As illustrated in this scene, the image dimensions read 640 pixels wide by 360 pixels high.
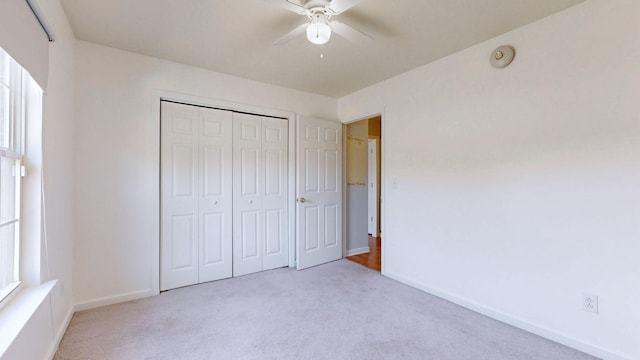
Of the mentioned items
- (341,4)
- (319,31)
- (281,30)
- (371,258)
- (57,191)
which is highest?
(281,30)

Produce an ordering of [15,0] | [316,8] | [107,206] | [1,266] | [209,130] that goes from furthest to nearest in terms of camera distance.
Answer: [209,130] < [107,206] < [316,8] < [1,266] < [15,0]

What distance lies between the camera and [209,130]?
10.2ft

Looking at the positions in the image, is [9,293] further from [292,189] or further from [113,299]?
[292,189]

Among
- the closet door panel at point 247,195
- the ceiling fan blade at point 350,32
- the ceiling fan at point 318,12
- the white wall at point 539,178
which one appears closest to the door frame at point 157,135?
the closet door panel at point 247,195

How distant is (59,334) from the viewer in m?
1.96

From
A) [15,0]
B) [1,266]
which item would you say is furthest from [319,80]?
[1,266]

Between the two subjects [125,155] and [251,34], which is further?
[125,155]

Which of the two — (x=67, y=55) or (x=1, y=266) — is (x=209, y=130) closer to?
(x=67, y=55)

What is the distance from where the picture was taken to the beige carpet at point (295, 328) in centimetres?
186

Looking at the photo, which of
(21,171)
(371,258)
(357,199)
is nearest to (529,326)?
(371,258)

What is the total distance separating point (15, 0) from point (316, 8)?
149 centimetres

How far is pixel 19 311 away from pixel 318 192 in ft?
9.40

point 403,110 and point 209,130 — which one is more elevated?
point 403,110

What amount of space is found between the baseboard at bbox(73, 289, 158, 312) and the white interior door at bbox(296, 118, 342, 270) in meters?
1.66
